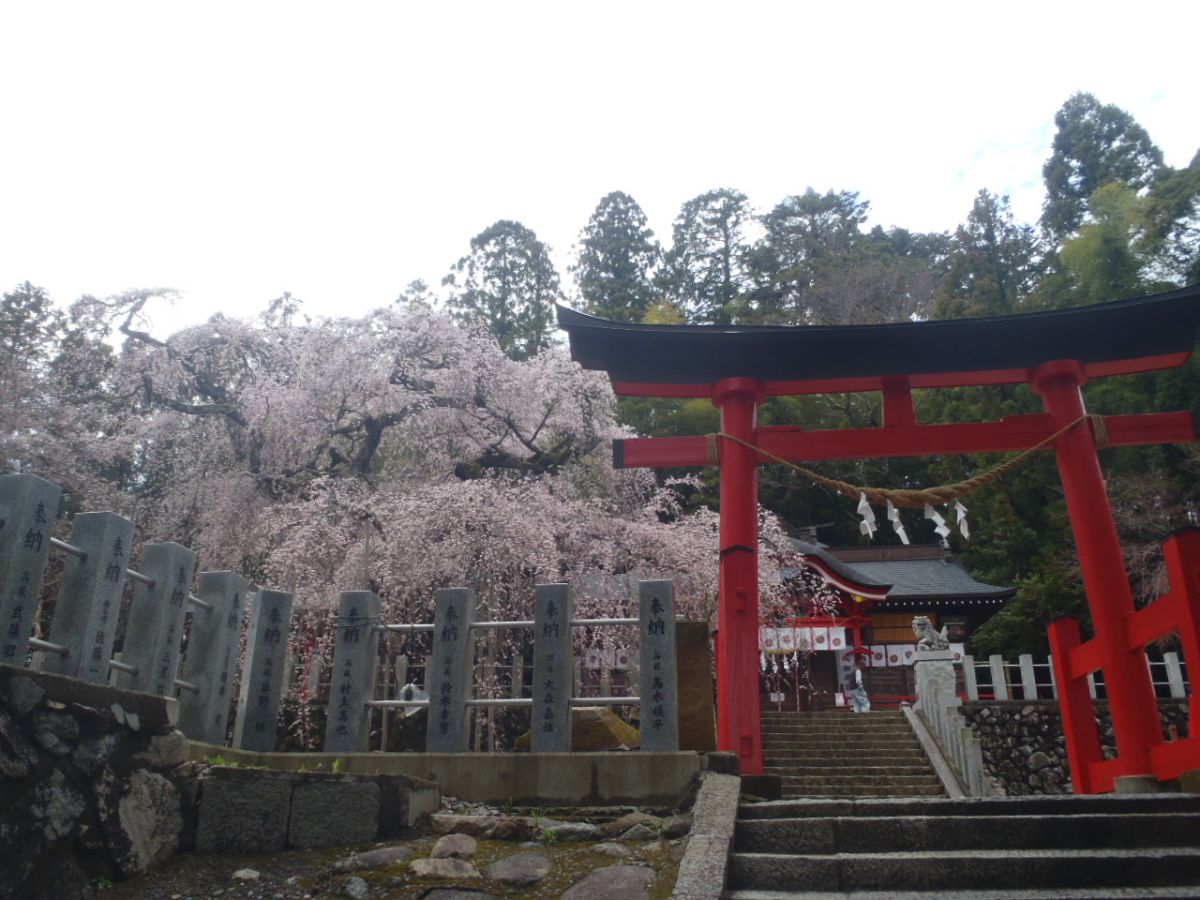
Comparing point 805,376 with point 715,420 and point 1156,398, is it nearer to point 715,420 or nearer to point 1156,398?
point 1156,398

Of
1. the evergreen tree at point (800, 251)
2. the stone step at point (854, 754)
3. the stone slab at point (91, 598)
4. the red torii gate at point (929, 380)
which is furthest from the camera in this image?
the evergreen tree at point (800, 251)

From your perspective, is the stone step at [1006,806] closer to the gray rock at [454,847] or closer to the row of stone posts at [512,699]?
the row of stone posts at [512,699]

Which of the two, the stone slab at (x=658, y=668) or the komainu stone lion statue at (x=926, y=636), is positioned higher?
the komainu stone lion statue at (x=926, y=636)

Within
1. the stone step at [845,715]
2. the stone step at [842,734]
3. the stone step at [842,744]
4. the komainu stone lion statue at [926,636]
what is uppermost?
the komainu stone lion statue at [926,636]

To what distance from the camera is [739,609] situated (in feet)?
25.3

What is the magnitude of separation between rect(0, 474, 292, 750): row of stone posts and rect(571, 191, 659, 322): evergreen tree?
35132 mm

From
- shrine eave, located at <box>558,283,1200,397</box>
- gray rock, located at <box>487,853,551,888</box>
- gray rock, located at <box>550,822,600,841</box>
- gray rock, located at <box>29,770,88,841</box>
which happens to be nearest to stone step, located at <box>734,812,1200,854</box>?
gray rock, located at <box>550,822,600,841</box>

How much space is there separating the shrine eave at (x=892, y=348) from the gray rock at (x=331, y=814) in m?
4.94

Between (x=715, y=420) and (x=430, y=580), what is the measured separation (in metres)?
23.6

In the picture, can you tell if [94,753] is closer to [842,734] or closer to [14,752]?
[14,752]

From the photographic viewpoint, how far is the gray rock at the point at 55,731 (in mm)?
4081

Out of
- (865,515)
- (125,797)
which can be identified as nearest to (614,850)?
(125,797)

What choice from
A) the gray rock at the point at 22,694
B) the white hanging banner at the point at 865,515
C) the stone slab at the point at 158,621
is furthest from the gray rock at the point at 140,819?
the white hanging banner at the point at 865,515

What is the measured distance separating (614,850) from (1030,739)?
12.8 metres
